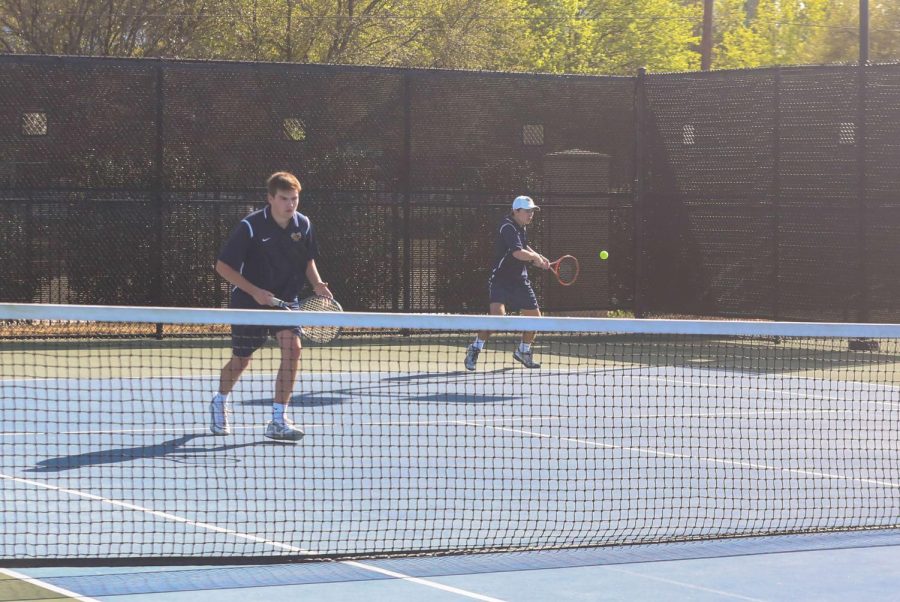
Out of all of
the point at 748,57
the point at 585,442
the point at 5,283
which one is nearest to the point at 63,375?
the point at 5,283

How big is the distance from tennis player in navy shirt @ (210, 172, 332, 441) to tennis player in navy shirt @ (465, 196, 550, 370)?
3.97 metres

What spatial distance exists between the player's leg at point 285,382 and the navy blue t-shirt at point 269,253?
1.14 ft

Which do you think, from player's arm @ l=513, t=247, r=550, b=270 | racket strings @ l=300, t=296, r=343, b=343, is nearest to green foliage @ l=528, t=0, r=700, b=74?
player's arm @ l=513, t=247, r=550, b=270

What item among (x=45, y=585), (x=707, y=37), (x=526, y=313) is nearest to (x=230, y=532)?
(x=45, y=585)

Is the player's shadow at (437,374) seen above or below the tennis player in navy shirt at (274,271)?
below

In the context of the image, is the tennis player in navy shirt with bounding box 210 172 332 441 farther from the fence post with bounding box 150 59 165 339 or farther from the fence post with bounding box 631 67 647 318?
the fence post with bounding box 631 67 647 318

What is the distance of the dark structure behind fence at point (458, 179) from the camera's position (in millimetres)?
14828

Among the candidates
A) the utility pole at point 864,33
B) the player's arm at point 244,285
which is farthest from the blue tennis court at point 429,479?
the utility pole at point 864,33

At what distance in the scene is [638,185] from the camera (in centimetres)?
1688

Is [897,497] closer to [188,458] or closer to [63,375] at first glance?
[188,458]

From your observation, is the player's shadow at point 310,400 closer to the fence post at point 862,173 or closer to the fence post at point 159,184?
the fence post at point 159,184

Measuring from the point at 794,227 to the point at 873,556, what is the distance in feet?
33.6

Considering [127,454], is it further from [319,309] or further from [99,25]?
[99,25]

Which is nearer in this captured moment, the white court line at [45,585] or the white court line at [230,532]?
the white court line at [45,585]
